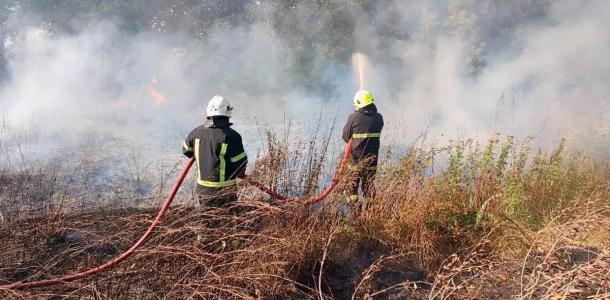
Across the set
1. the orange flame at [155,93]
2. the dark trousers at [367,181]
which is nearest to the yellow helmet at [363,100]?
the dark trousers at [367,181]

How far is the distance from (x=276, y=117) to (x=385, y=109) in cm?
306

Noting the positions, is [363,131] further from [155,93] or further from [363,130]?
[155,93]

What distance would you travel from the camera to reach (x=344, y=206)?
3.84 metres

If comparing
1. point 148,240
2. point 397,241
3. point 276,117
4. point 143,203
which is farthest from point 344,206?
point 276,117

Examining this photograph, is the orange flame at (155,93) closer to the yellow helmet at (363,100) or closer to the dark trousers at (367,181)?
the yellow helmet at (363,100)

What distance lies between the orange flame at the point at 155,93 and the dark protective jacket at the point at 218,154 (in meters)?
7.74

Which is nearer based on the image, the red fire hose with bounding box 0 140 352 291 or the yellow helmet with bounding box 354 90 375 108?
the red fire hose with bounding box 0 140 352 291

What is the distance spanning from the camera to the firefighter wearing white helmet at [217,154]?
3539mm

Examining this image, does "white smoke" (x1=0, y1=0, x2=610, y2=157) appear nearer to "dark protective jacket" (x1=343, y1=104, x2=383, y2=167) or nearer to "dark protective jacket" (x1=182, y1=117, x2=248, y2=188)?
"dark protective jacket" (x1=343, y1=104, x2=383, y2=167)

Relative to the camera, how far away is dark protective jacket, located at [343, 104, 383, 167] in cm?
472

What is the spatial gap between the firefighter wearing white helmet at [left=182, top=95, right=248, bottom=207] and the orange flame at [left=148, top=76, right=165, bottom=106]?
775 cm

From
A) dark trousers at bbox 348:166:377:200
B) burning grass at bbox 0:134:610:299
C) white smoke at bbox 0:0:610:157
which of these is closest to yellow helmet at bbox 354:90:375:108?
dark trousers at bbox 348:166:377:200

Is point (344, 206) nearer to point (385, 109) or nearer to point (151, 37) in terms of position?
point (385, 109)

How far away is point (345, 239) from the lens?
3.59 metres
